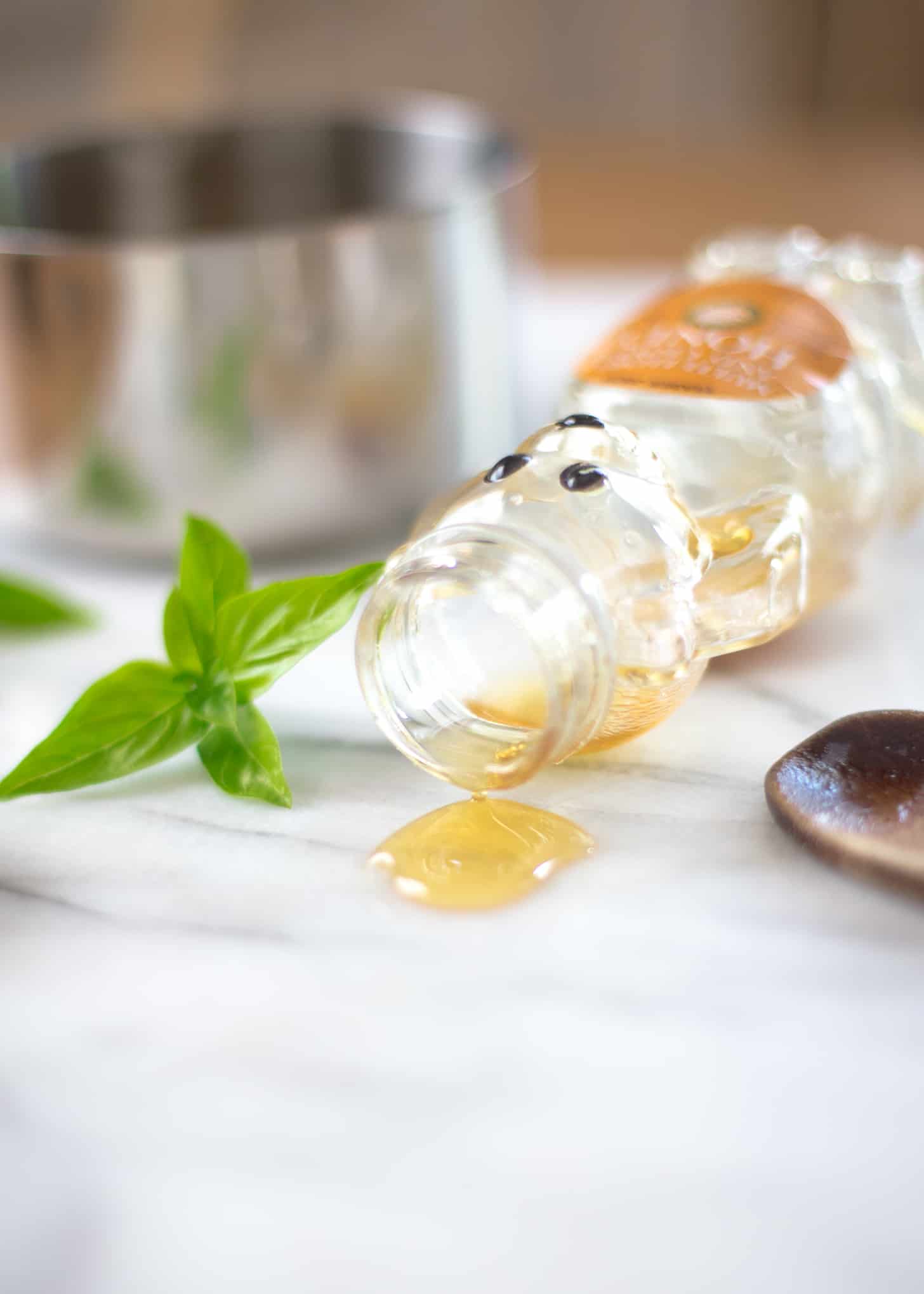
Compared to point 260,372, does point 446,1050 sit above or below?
below

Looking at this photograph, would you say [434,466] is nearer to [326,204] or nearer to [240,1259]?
[326,204]

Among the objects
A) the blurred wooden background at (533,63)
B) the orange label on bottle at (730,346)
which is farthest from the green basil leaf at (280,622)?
the blurred wooden background at (533,63)

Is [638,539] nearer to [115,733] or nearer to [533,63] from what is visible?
[115,733]

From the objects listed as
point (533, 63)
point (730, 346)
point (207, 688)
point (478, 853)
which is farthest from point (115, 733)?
point (533, 63)

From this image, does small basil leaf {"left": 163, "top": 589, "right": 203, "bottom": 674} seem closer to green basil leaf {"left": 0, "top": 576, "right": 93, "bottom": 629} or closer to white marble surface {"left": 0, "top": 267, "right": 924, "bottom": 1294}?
white marble surface {"left": 0, "top": 267, "right": 924, "bottom": 1294}

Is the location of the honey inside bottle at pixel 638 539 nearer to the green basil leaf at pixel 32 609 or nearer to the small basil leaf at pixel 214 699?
the small basil leaf at pixel 214 699

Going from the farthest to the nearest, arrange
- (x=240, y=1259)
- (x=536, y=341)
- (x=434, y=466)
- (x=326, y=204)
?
1. (x=536, y=341)
2. (x=326, y=204)
3. (x=434, y=466)
4. (x=240, y=1259)

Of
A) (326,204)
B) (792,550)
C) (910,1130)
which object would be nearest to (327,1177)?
(910,1130)

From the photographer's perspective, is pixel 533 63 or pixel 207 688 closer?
pixel 207 688
